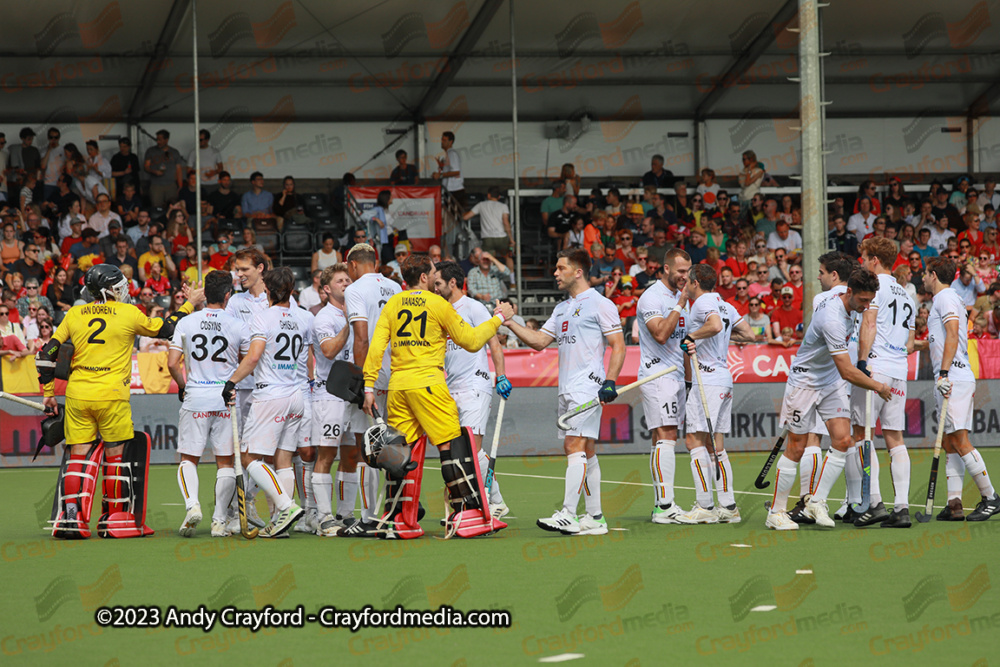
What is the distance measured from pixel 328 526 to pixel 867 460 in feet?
15.0

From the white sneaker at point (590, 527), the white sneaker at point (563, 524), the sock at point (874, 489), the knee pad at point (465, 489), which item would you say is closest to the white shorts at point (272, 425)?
the knee pad at point (465, 489)

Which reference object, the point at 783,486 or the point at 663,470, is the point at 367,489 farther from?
the point at 783,486

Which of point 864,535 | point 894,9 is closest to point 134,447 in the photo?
point 864,535

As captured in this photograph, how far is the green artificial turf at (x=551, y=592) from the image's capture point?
5641mm

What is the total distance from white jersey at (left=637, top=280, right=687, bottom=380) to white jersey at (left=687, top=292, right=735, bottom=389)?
156 millimetres

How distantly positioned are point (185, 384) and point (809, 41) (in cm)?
1034

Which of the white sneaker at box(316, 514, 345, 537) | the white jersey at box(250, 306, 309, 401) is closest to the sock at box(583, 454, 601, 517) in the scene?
the white sneaker at box(316, 514, 345, 537)

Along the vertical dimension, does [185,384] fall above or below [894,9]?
below

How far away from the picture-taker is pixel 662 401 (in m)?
10.3

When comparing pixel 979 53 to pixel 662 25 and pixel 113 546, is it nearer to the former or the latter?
pixel 662 25

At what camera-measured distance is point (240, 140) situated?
88.1 ft

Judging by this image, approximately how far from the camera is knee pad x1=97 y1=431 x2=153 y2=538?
31.9ft

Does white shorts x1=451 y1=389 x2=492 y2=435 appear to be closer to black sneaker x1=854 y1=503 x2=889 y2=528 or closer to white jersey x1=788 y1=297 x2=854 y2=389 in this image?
white jersey x1=788 y1=297 x2=854 y2=389

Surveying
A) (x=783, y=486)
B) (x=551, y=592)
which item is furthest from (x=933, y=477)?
(x=551, y=592)
